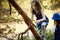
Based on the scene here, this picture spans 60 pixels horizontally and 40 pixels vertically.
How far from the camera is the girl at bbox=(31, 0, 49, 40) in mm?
2152

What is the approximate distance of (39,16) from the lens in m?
2.16

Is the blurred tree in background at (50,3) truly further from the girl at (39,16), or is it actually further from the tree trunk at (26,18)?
→ the tree trunk at (26,18)

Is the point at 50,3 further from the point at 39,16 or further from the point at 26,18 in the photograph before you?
the point at 26,18

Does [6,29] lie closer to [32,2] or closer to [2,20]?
[2,20]

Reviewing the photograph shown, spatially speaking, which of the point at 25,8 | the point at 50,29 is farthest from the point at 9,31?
the point at 50,29

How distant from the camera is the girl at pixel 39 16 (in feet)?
7.06

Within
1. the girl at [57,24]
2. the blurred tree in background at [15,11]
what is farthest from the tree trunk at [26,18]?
the girl at [57,24]

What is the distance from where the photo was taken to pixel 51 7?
7.14 ft

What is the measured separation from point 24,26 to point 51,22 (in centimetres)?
33

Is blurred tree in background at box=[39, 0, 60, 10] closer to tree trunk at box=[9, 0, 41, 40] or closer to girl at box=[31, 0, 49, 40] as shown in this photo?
girl at box=[31, 0, 49, 40]

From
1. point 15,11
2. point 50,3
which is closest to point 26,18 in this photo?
point 15,11

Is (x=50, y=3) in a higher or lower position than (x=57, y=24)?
higher

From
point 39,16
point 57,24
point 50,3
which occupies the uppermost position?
point 50,3

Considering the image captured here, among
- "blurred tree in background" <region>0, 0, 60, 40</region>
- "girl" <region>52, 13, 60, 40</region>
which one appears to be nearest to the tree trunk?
"blurred tree in background" <region>0, 0, 60, 40</region>
